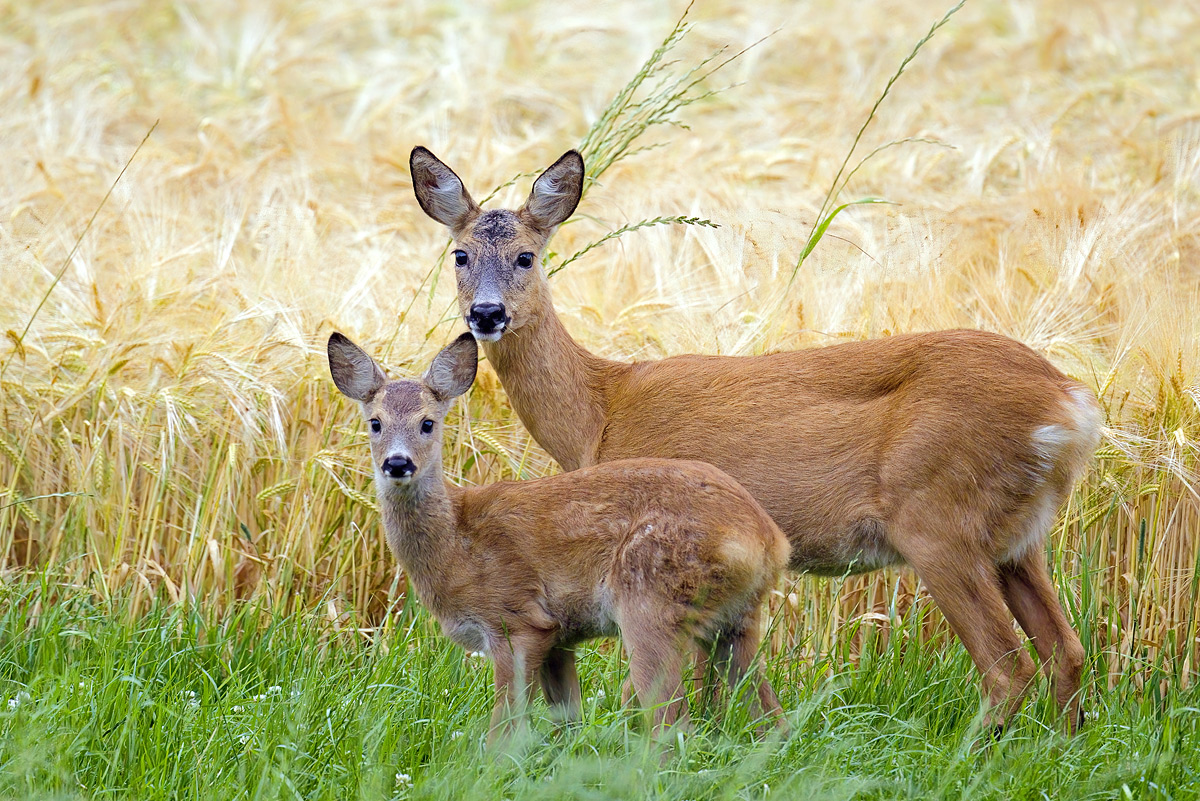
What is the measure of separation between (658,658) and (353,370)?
154 cm

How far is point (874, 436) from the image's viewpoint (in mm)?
4574

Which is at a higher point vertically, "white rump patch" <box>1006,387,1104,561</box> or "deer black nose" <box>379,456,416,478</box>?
"deer black nose" <box>379,456,416,478</box>

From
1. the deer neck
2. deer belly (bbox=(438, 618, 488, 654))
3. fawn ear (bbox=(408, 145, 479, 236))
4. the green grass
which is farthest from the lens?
fawn ear (bbox=(408, 145, 479, 236))

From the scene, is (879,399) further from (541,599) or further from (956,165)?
(956,165)

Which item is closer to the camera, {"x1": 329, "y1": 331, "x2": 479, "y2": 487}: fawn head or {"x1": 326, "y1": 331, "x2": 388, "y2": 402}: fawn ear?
{"x1": 329, "y1": 331, "x2": 479, "y2": 487}: fawn head

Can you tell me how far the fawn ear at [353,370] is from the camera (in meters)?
4.60

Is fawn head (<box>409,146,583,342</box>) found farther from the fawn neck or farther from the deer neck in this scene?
the fawn neck

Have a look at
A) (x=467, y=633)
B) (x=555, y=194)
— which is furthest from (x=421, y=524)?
(x=555, y=194)

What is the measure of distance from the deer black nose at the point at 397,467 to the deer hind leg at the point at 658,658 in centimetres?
89

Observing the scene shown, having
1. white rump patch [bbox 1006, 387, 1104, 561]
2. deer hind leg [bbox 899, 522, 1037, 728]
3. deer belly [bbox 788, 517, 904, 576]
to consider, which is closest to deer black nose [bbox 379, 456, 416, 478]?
deer belly [bbox 788, 517, 904, 576]

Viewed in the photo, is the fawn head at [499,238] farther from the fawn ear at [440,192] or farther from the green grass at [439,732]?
the green grass at [439,732]

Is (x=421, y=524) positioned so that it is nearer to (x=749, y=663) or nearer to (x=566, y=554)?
(x=566, y=554)

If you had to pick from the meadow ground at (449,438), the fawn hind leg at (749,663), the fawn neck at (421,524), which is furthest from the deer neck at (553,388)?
the fawn hind leg at (749,663)

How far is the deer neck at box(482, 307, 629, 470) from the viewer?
5082 mm
